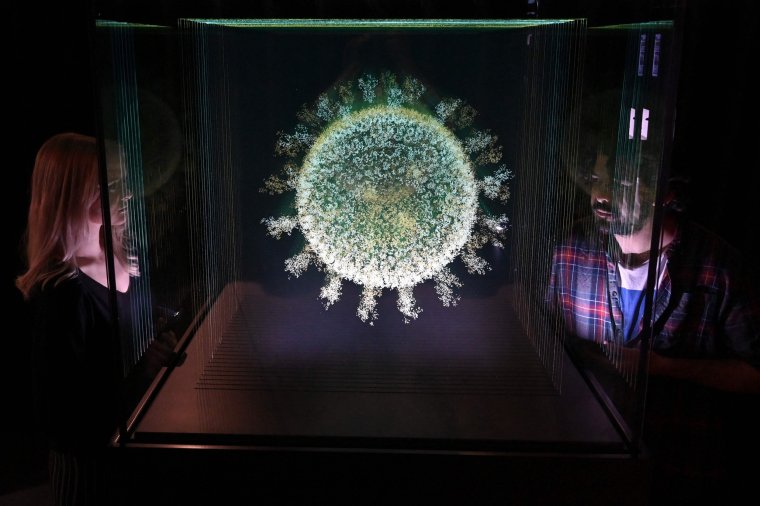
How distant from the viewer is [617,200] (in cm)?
117

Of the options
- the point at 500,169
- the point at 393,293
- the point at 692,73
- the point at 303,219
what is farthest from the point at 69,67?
the point at 692,73

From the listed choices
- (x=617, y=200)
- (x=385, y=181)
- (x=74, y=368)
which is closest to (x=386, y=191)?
(x=385, y=181)

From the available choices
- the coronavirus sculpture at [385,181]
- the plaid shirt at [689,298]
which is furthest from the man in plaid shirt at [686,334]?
the coronavirus sculpture at [385,181]

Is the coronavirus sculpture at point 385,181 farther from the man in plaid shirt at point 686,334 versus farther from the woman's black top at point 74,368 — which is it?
the woman's black top at point 74,368

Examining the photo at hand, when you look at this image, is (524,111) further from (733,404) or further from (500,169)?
(733,404)

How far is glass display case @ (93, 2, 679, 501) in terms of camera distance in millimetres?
1071

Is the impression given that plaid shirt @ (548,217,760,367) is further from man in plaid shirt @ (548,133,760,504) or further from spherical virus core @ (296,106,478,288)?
spherical virus core @ (296,106,478,288)

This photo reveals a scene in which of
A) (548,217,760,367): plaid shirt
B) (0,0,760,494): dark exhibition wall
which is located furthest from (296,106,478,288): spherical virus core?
(0,0,760,494): dark exhibition wall

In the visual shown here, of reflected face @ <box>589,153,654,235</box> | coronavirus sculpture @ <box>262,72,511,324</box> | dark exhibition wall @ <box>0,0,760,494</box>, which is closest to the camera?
reflected face @ <box>589,153,654,235</box>

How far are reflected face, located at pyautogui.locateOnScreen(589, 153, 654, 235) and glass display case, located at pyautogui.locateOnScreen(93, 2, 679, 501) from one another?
1 centimetres

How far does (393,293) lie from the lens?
1.45 m

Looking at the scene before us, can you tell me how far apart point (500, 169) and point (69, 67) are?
119 centimetres

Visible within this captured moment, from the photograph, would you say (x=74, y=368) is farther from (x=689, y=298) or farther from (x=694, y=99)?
(x=694, y=99)

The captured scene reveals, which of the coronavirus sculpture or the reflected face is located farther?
the coronavirus sculpture
